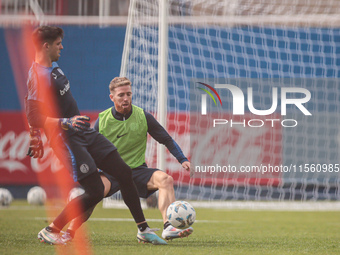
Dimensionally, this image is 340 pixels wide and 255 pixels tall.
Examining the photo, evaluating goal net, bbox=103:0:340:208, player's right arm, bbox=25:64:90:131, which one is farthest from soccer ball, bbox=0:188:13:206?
player's right arm, bbox=25:64:90:131

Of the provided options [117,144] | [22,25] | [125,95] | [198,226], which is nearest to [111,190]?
[117,144]

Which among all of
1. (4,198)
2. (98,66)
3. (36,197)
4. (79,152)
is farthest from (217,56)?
(79,152)

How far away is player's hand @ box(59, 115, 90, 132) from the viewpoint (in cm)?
490

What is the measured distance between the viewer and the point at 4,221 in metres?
8.34

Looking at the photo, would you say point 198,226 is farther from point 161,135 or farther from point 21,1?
point 21,1

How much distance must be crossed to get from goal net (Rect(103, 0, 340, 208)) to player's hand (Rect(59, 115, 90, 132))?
8842 mm

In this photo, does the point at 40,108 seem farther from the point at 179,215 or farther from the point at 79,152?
the point at 179,215

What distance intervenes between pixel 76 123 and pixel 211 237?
7.43 feet

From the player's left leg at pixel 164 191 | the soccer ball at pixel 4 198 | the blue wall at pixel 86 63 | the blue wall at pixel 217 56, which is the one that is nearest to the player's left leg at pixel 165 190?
the player's left leg at pixel 164 191

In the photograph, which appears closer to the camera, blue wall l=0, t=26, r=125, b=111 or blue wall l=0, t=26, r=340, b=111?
blue wall l=0, t=26, r=340, b=111

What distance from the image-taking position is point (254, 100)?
14.9m

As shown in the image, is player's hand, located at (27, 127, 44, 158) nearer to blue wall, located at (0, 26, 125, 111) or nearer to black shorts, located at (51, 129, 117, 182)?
black shorts, located at (51, 129, 117, 182)

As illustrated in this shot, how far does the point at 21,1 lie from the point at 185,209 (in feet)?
41.7

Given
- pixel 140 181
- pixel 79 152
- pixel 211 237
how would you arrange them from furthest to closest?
1. pixel 211 237
2. pixel 140 181
3. pixel 79 152
